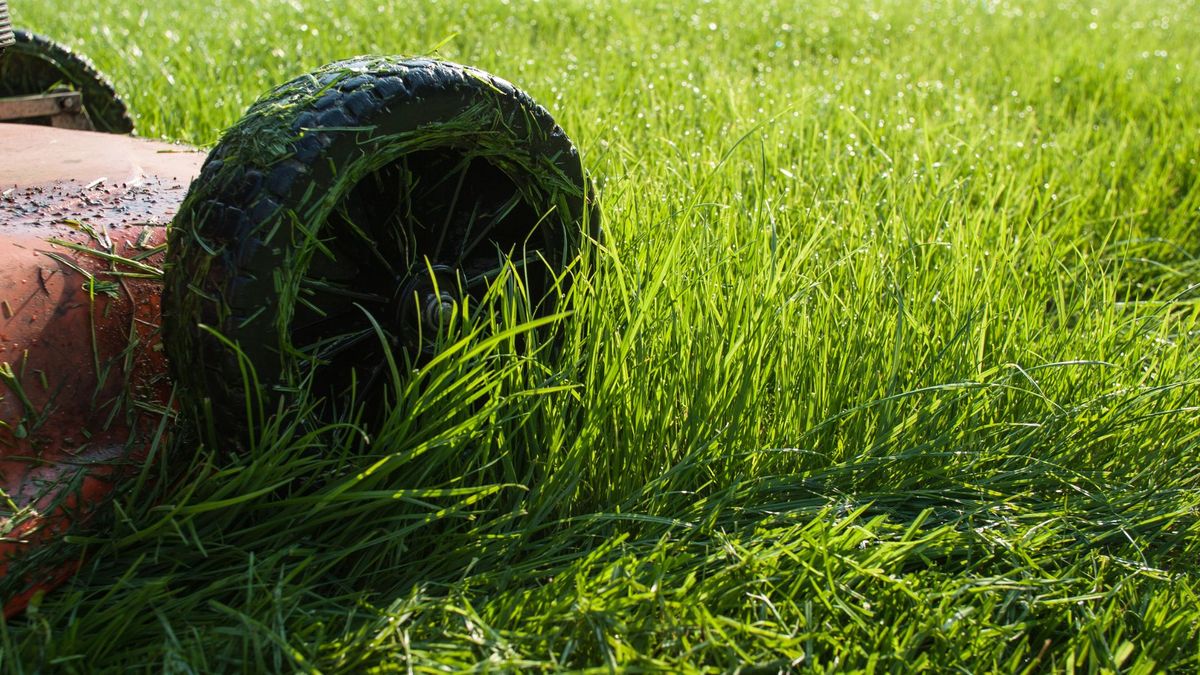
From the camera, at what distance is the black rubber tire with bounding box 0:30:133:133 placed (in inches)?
111

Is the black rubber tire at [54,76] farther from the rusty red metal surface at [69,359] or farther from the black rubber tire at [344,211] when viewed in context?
the black rubber tire at [344,211]

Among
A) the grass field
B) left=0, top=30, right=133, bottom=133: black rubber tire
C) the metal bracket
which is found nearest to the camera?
the grass field

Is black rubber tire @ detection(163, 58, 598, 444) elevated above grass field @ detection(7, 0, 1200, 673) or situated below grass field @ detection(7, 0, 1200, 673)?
above

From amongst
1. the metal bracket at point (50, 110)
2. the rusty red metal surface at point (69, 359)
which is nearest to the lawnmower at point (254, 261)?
the rusty red metal surface at point (69, 359)

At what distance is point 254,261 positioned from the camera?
1.57 metres

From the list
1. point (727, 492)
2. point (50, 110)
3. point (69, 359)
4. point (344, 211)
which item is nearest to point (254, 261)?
point (344, 211)

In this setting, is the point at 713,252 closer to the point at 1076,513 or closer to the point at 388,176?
the point at 388,176

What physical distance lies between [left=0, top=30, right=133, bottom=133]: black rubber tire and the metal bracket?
67 mm

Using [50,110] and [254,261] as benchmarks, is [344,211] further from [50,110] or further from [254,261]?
[50,110]

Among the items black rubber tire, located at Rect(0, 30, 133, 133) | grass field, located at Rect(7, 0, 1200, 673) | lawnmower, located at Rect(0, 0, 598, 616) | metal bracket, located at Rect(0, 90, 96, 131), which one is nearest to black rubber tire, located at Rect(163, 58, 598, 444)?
lawnmower, located at Rect(0, 0, 598, 616)

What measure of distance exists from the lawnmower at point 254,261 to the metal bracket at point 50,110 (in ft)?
1.81

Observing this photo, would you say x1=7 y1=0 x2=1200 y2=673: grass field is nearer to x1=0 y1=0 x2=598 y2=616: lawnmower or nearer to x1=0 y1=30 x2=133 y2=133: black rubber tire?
x1=0 y1=0 x2=598 y2=616: lawnmower

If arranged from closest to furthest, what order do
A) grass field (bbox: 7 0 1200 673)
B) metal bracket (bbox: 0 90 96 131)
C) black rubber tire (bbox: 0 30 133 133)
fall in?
grass field (bbox: 7 0 1200 673) < metal bracket (bbox: 0 90 96 131) < black rubber tire (bbox: 0 30 133 133)

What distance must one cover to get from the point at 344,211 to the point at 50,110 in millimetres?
1340
